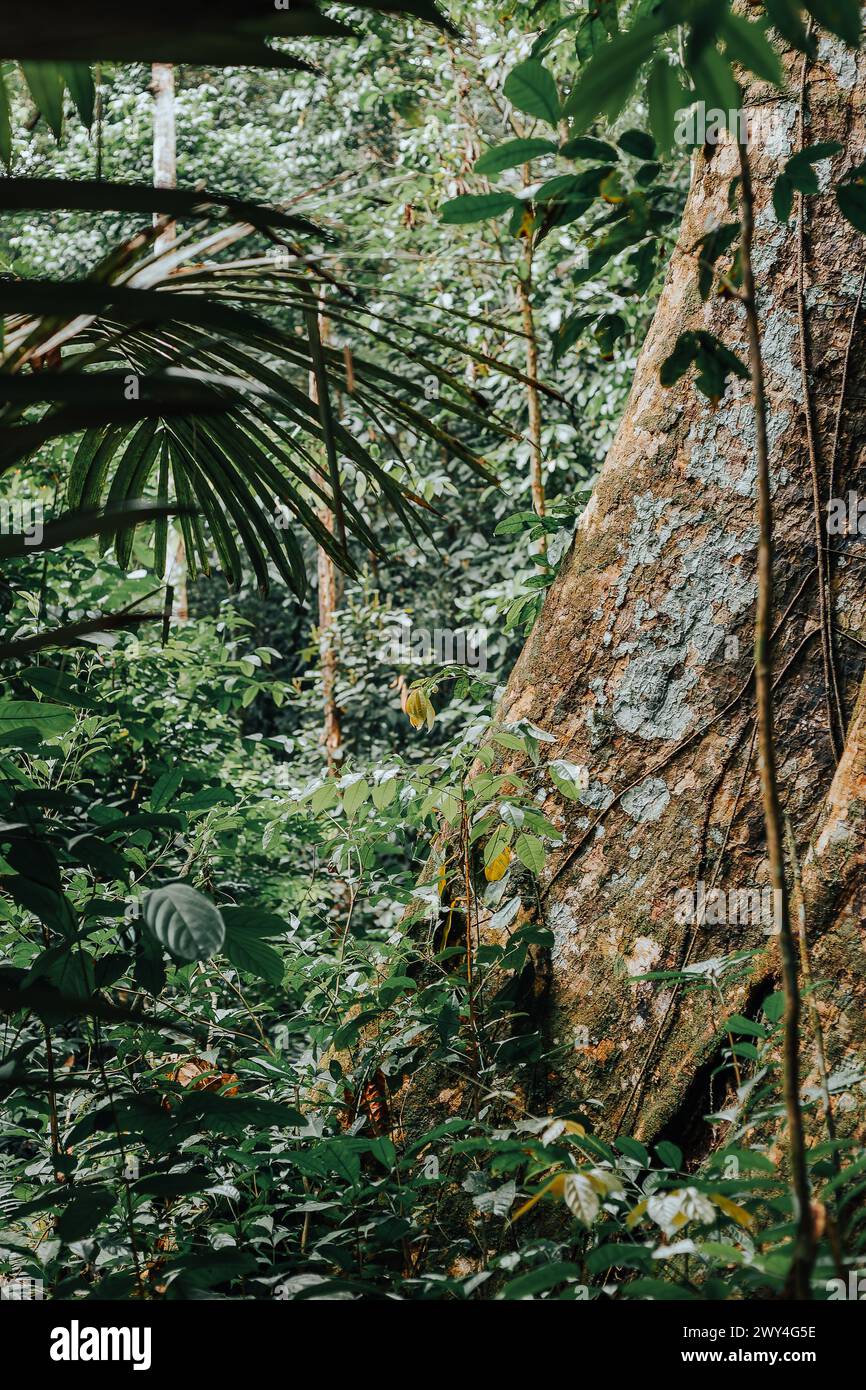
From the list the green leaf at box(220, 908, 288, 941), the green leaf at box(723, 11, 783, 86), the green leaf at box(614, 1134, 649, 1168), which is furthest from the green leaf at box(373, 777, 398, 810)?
the green leaf at box(723, 11, 783, 86)

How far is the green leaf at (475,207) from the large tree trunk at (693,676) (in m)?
0.52

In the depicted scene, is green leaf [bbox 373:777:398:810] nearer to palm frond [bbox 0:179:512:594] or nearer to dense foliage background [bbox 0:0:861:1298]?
dense foliage background [bbox 0:0:861:1298]

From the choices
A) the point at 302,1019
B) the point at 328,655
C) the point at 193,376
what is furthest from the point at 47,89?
the point at 328,655

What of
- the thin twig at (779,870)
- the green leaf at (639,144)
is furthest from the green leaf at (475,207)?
the thin twig at (779,870)

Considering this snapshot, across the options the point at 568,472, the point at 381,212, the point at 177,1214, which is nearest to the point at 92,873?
the point at 177,1214

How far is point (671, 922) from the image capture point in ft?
4.40

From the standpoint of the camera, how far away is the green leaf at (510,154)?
0.88 m

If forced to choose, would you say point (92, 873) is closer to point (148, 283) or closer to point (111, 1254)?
point (111, 1254)

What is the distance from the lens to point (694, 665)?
143 centimetres

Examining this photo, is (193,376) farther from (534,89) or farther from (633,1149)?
(633,1149)

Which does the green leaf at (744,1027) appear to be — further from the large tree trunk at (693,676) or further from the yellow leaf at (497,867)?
the yellow leaf at (497,867)

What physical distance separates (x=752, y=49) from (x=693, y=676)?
864mm

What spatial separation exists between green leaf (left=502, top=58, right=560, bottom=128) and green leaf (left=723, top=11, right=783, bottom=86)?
0.22 meters
